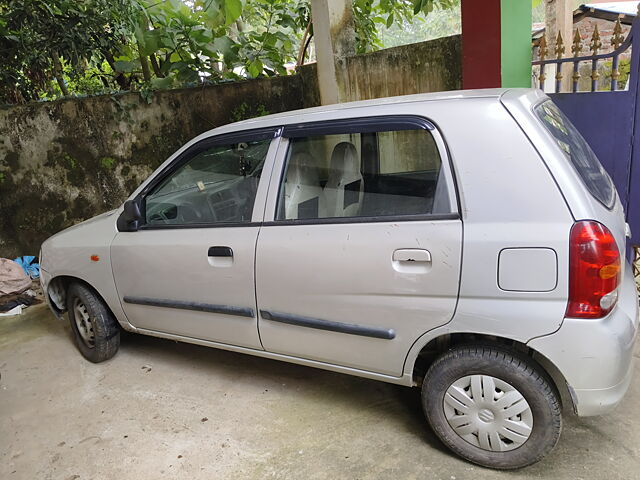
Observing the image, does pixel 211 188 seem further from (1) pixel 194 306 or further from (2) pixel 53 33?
(2) pixel 53 33

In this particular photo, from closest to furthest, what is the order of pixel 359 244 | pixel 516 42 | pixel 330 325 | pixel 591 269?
1. pixel 591 269
2. pixel 359 244
3. pixel 330 325
4. pixel 516 42

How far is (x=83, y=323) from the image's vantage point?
11.5 feet

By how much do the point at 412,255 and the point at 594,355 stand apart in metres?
0.79

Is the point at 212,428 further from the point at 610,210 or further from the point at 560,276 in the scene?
the point at 610,210

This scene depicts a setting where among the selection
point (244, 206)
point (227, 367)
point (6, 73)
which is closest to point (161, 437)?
point (227, 367)

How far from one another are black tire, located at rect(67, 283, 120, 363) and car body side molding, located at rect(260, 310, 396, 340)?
147 centimetres

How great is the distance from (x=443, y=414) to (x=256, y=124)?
70.6 inches

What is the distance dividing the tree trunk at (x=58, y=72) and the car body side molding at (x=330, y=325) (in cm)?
457

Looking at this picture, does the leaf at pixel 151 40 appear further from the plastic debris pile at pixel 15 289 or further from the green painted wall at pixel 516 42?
the green painted wall at pixel 516 42

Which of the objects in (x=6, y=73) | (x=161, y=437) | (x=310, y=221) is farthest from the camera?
(x=6, y=73)

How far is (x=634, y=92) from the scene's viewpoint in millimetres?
3254

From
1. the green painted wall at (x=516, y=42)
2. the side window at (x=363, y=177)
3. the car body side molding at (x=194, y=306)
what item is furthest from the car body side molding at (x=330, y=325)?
the green painted wall at (x=516, y=42)

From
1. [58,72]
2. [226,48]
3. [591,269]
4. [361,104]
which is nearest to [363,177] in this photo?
[361,104]

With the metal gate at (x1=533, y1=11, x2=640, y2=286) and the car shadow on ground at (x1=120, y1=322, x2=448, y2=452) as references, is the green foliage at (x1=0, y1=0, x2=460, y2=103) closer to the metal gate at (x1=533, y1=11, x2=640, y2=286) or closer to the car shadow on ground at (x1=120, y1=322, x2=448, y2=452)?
the metal gate at (x1=533, y1=11, x2=640, y2=286)
